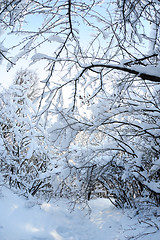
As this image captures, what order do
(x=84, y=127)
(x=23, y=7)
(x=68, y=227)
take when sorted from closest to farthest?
(x=23, y=7), (x=84, y=127), (x=68, y=227)

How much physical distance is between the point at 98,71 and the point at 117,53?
0.58 meters

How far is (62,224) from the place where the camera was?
460cm

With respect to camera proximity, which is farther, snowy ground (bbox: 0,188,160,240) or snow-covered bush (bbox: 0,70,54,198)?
snow-covered bush (bbox: 0,70,54,198)

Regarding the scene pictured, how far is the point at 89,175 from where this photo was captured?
14.1ft

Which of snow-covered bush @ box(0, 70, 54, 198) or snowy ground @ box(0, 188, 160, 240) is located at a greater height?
snow-covered bush @ box(0, 70, 54, 198)

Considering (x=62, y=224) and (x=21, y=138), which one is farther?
(x=21, y=138)

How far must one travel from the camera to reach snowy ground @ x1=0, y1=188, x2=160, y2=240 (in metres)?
3.32

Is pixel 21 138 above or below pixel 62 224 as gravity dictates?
above

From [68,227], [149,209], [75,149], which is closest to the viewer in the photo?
[149,209]

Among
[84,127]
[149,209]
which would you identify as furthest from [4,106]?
[149,209]

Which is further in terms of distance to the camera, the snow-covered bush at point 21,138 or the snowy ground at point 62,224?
the snow-covered bush at point 21,138

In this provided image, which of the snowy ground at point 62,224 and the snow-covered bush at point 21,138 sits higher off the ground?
the snow-covered bush at point 21,138

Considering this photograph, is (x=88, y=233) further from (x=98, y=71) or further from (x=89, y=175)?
(x=98, y=71)

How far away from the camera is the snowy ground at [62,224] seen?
3318 millimetres
